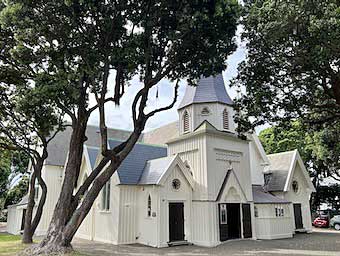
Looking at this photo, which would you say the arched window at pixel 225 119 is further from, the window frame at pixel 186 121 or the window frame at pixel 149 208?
the window frame at pixel 149 208

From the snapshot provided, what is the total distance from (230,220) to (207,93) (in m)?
9.05

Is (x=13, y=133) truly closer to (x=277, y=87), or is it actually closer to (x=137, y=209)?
(x=137, y=209)

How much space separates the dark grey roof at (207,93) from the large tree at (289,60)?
6.33 meters

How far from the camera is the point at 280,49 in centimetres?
1266

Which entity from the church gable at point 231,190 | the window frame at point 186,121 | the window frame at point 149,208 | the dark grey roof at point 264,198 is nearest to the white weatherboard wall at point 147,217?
the window frame at point 149,208

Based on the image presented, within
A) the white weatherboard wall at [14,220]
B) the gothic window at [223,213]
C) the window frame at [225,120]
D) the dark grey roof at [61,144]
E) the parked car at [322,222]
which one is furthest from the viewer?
the parked car at [322,222]

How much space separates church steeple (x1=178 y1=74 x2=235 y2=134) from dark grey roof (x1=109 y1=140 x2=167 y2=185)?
2814mm

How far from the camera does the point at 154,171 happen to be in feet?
66.1

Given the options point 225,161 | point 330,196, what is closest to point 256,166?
point 225,161

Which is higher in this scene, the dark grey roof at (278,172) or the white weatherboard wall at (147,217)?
the dark grey roof at (278,172)

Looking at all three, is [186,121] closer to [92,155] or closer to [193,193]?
[193,193]

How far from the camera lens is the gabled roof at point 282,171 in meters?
25.4

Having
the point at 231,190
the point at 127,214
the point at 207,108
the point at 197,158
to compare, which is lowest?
the point at 127,214

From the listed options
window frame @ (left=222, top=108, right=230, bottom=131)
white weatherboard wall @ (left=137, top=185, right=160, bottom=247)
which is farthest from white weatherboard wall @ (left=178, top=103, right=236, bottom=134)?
white weatherboard wall @ (left=137, top=185, right=160, bottom=247)
